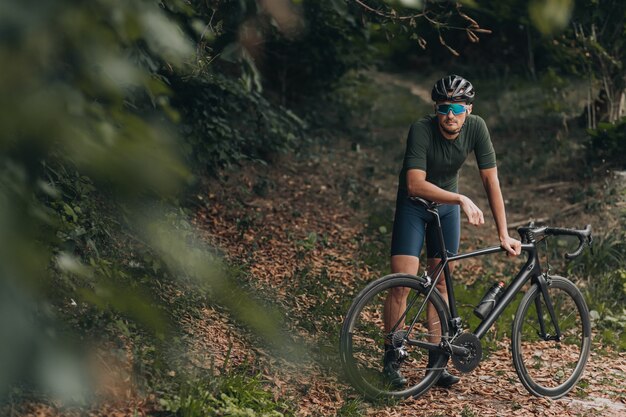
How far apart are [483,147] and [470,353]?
1084 millimetres

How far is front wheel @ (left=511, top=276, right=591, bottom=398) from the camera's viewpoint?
5.16m

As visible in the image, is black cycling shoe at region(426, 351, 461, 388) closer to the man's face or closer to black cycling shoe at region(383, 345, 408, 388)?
black cycling shoe at region(383, 345, 408, 388)

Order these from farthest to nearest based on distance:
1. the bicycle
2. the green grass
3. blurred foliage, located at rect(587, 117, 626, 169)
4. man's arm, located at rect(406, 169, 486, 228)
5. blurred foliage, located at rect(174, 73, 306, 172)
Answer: blurred foliage, located at rect(587, 117, 626, 169) → blurred foliage, located at rect(174, 73, 306, 172) → the bicycle → man's arm, located at rect(406, 169, 486, 228) → the green grass

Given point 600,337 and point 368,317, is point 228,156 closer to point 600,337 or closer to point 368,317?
point 368,317

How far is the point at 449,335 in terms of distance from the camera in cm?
498

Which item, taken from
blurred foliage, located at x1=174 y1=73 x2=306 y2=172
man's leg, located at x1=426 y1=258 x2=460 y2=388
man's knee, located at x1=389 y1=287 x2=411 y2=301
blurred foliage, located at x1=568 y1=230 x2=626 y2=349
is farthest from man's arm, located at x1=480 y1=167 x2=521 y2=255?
blurred foliage, located at x1=174 y1=73 x2=306 y2=172

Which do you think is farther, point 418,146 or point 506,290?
point 506,290

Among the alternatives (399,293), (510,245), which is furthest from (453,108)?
(399,293)

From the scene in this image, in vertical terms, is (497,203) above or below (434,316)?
above

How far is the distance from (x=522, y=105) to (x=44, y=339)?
12754mm

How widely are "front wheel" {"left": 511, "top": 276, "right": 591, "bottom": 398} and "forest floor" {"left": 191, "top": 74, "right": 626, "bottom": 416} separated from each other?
0.41ft

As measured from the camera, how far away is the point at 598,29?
408 inches

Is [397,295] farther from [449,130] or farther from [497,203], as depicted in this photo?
[449,130]

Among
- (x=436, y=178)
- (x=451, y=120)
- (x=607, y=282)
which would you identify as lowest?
(x=436, y=178)
